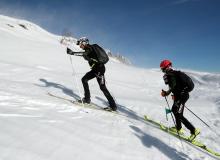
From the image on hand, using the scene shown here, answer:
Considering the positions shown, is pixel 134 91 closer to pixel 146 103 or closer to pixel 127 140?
pixel 146 103

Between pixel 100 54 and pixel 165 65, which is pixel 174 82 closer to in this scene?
pixel 165 65

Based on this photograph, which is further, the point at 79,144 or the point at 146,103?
the point at 146,103

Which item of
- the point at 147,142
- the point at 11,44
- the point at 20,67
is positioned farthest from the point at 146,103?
the point at 11,44

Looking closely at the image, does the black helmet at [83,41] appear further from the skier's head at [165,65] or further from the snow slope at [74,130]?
the skier's head at [165,65]

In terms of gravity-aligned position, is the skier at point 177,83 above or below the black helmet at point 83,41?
below

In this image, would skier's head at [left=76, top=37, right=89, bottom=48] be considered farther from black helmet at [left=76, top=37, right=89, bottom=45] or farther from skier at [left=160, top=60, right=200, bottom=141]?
skier at [left=160, top=60, right=200, bottom=141]

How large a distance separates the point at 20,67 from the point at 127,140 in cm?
1070

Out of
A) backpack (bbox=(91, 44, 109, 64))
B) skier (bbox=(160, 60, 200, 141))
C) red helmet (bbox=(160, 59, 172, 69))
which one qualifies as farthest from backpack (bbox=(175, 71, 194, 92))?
backpack (bbox=(91, 44, 109, 64))

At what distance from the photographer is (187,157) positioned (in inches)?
297

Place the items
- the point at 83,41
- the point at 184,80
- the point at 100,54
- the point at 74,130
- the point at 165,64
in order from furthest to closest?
the point at 83,41 → the point at 100,54 → the point at 165,64 → the point at 184,80 → the point at 74,130

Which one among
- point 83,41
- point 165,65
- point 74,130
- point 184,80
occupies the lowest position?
point 74,130

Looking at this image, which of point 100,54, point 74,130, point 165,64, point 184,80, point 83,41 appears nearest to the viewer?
point 74,130

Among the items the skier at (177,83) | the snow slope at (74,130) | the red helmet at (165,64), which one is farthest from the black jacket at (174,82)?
the snow slope at (74,130)

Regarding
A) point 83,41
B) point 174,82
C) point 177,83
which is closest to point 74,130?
point 174,82
